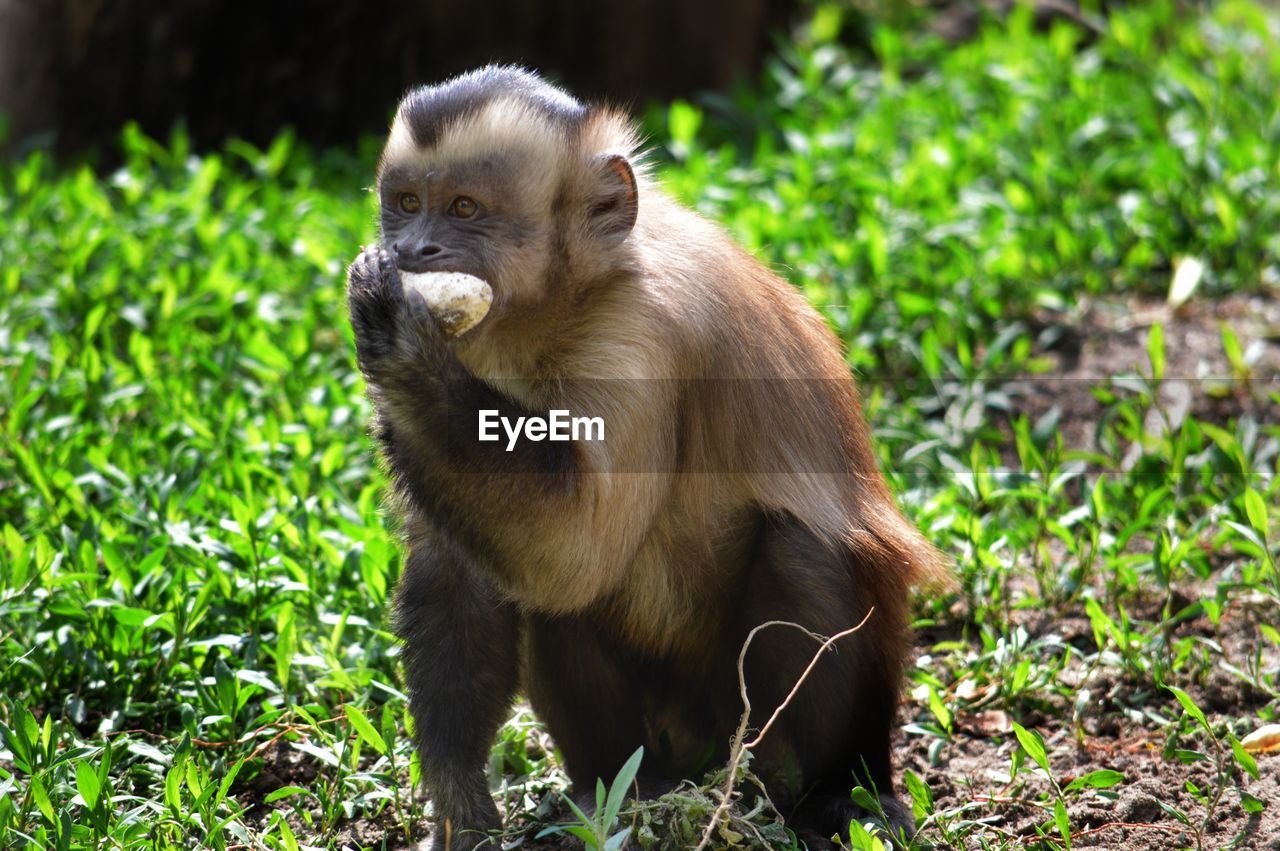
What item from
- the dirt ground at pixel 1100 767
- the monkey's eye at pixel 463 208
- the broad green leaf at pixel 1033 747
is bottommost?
the dirt ground at pixel 1100 767

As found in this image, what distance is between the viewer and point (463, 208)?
3.54m

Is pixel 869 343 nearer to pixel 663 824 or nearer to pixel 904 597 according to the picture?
pixel 904 597

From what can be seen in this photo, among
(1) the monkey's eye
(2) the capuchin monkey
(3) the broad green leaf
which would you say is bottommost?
(3) the broad green leaf

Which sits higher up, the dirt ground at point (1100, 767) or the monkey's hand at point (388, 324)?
the monkey's hand at point (388, 324)

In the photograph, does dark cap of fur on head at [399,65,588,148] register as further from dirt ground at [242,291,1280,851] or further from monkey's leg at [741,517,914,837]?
dirt ground at [242,291,1280,851]

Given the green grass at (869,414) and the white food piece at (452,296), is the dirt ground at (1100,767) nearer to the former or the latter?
the green grass at (869,414)

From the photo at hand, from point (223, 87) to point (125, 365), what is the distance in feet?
10.4

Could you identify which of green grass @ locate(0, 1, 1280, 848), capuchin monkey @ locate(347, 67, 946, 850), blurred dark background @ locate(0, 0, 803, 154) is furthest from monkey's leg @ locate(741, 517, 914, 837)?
blurred dark background @ locate(0, 0, 803, 154)

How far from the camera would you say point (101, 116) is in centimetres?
817

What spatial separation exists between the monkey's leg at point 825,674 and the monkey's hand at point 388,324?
99cm

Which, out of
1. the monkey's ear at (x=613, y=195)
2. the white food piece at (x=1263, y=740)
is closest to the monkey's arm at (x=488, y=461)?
the monkey's ear at (x=613, y=195)

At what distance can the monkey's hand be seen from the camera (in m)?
3.25

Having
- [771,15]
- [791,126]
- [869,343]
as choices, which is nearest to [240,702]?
[869,343]

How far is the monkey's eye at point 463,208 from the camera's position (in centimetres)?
354
